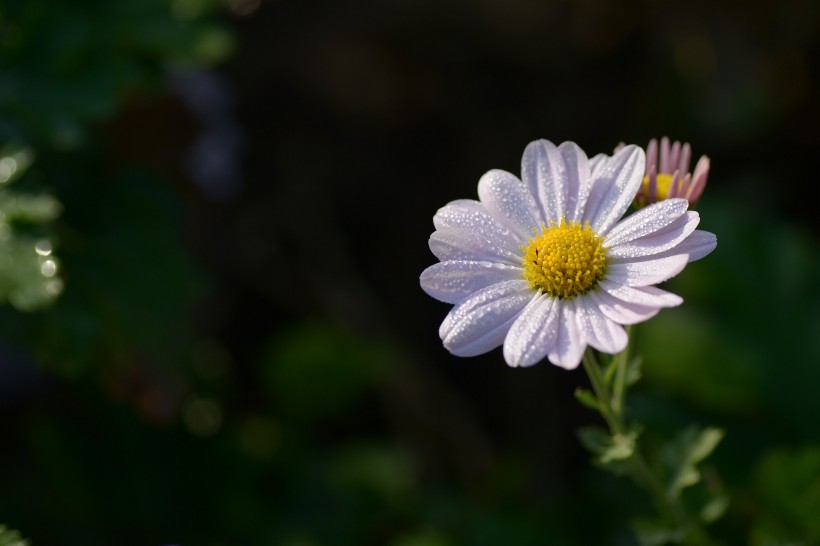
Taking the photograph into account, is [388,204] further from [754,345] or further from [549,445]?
[754,345]

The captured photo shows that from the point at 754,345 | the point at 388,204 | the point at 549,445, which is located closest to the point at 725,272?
the point at 754,345

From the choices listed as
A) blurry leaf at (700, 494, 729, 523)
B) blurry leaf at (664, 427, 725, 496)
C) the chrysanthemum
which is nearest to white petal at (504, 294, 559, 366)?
the chrysanthemum

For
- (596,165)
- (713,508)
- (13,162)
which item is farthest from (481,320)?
(13,162)

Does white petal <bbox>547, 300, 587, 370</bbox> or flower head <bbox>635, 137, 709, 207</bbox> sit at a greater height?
flower head <bbox>635, 137, 709, 207</bbox>

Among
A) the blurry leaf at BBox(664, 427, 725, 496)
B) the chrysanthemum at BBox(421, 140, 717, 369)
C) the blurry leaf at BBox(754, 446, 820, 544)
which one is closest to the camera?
the chrysanthemum at BBox(421, 140, 717, 369)

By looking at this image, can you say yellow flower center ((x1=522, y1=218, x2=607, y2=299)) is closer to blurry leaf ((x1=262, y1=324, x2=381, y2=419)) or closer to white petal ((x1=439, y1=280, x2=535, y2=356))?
white petal ((x1=439, y1=280, x2=535, y2=356))

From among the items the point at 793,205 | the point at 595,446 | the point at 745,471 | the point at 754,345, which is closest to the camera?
the point at 595,446

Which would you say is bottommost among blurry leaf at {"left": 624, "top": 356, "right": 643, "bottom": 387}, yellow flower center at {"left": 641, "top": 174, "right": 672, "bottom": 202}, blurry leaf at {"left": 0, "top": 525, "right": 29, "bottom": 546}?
blurry leaf at {"left": 0, "top": 525, "right": 29, "bottom": 546}
